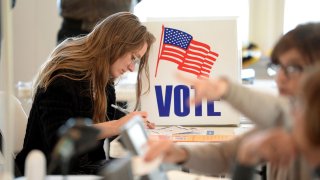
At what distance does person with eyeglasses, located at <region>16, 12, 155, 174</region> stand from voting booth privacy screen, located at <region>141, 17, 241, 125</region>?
0.25 metres

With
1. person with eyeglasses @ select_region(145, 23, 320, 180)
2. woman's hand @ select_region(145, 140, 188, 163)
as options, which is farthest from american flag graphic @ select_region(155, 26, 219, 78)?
woman's hand @ select_region(145, 140, 188, 163)

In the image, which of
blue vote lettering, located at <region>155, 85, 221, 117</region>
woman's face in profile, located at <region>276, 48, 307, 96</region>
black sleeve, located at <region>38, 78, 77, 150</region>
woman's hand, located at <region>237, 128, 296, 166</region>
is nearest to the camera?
woman's hand, located at <region>237, 128, 296, 166</region>

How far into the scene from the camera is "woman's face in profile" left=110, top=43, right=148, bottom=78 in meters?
2.28

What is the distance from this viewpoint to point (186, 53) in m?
2.58

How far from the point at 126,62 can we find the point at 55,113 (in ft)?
1.12

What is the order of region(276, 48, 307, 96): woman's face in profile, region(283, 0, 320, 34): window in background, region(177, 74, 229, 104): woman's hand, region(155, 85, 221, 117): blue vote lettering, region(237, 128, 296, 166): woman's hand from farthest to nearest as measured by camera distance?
1. region(283, 0, 320, 34): window in background
2. region(155, 85, 221, 117): blue vote lettering
3. region(276, 48, 307, 96): woman's face in profile
4. region(177, 74, 229, 104): woman's hand
5. region(237, 128, 296, 166): woman's hand

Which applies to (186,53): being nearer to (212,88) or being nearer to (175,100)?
(175,100)

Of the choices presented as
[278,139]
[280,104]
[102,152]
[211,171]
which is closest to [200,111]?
[102,152]

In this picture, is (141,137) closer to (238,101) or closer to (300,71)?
(238,101)

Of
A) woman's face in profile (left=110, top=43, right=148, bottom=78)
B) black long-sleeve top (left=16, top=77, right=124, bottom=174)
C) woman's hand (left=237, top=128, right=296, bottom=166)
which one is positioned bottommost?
black long-sleeve top (left=16, top=77, right=124, bottom=174)

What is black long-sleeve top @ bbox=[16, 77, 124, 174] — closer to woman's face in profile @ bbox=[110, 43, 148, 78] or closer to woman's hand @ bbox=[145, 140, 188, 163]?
woman's face in profile @ bbox=[110, 43, 148, 78]

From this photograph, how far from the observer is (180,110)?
101 inches

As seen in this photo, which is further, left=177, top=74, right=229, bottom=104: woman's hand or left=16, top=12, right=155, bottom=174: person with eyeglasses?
left=16, top=12, right=155, bottom=174: person with eyeglasses

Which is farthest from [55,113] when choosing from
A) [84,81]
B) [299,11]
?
[299,11]
